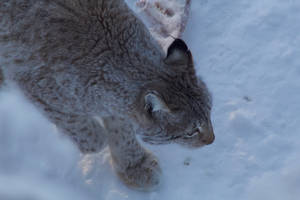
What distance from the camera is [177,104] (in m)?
2.67

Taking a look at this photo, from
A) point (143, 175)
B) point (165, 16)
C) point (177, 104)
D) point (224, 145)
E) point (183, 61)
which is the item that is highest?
point (183, 61)

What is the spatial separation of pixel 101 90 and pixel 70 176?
48.5 inches

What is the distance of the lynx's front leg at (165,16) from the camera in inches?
172

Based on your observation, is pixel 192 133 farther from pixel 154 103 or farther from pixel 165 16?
pixel 165 16

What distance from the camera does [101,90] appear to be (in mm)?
2939

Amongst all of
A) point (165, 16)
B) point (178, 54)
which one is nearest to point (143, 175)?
point (178, 54)

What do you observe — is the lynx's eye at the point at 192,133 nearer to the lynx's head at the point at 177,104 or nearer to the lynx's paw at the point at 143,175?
the lynx's head at the point at 177,104

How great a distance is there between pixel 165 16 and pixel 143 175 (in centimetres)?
220

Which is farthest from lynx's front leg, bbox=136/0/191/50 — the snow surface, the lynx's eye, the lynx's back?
the lynx's eye

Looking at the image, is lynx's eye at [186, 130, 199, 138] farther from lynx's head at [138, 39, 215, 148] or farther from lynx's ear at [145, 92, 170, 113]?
lynx's ear at [145, 92, 170, 113]

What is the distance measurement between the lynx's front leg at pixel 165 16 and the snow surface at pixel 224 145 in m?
0.41

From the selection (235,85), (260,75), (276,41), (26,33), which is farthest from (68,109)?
(276,41)

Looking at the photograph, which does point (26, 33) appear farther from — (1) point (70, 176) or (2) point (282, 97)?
(2) point (282, 97)

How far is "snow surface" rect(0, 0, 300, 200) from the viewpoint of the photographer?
138 inches
